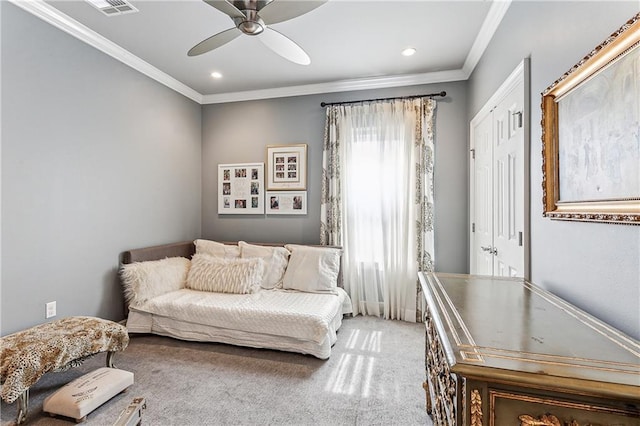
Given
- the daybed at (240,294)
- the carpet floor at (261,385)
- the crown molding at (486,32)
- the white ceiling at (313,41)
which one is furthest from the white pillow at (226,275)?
the crown molding at (486,32)

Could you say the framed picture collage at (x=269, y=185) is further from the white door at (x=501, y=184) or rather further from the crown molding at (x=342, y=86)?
the white door at (x=501, y=184)

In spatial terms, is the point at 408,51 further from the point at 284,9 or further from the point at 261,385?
the point at 261,385

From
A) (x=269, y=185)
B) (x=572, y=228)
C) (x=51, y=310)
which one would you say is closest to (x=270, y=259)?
(x=269, y=185)

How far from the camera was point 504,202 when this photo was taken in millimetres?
2240

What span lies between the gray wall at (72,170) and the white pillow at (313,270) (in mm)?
1644

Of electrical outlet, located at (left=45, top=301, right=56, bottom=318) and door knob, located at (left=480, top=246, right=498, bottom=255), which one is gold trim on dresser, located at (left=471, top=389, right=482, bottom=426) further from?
electrical outlet, located at (left=45, top=301, right=56, bottom=318)

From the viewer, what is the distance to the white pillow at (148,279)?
9.50 feet

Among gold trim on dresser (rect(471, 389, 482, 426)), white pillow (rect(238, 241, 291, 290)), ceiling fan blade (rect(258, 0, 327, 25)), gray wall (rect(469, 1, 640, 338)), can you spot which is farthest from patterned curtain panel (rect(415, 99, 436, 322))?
gold trim on dresser (rect(471, 389, 482, 426))

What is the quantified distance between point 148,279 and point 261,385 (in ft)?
5.33

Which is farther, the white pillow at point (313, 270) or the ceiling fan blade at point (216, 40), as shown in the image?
the white pillow at point (313, 270)

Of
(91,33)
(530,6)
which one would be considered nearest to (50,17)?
(91,33)

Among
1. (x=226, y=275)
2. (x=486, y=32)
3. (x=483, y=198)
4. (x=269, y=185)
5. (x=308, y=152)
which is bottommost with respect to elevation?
(x=226, y=275)

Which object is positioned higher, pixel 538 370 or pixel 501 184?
pixel 501 184

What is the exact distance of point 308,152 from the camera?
3.86 m
